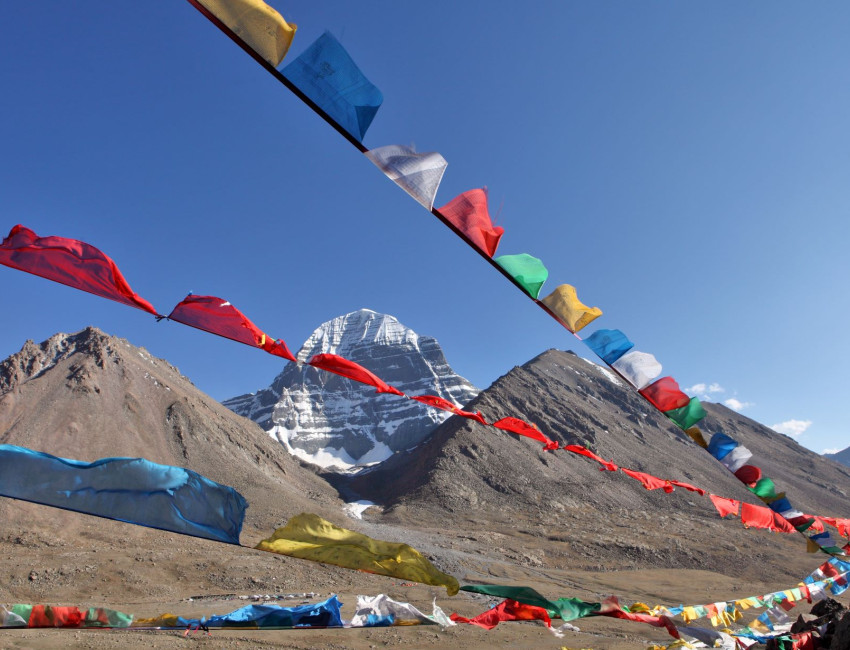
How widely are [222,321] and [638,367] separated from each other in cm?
444

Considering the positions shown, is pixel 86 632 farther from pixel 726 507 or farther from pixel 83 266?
pixel 726 507

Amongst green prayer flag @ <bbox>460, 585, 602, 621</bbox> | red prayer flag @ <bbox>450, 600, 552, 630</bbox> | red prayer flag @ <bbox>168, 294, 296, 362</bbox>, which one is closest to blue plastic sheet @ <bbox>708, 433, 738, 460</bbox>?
green prayer flag @ <bbox>460, 585, 602, 621</bbox>

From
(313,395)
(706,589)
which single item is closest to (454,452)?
(706,589)

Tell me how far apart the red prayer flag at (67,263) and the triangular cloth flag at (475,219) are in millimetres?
3104

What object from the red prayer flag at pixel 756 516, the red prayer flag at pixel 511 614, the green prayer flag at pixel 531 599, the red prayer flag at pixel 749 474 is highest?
the red prayer flag at pixel 749 474

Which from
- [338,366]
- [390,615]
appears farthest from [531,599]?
[338,366]

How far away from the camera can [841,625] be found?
621 centimetres

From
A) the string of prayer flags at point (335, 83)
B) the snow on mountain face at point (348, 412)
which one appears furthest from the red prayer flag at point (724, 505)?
the snow on mountain face at point (348, 412)

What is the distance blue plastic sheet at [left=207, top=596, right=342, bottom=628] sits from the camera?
223 inches

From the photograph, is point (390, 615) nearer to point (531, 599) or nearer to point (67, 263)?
point (531, 599)

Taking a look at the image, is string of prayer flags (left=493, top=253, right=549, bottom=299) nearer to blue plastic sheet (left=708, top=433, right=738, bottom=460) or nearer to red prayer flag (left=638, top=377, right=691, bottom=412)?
red prayer flag (left=638, top=377, right=691, bottom=412)

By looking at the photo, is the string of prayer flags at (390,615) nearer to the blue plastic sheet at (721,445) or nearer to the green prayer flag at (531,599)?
the green prayer flag at (531,599)

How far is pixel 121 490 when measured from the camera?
4.43 metres

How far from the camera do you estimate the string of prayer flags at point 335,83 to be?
3094mm
